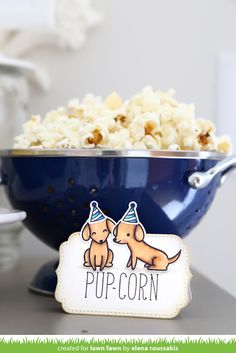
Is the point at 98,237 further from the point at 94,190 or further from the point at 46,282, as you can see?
the point at 46,282

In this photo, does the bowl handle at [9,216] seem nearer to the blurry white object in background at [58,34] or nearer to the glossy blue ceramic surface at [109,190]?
the glossy blue ceramic surface at [109,190]

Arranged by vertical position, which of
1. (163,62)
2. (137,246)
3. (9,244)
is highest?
(163,62)

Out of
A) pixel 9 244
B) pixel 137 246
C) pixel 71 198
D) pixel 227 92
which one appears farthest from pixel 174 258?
pixel 227 92

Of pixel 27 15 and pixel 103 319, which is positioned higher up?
pixel 27 15

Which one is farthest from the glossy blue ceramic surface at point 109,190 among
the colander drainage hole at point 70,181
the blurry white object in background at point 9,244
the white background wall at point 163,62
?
the white background wall at point 163,62

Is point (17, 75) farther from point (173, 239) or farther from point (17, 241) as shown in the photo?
Answer: point (173, 239)

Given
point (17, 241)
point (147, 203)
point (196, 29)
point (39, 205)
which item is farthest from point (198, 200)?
point (196, 29)
